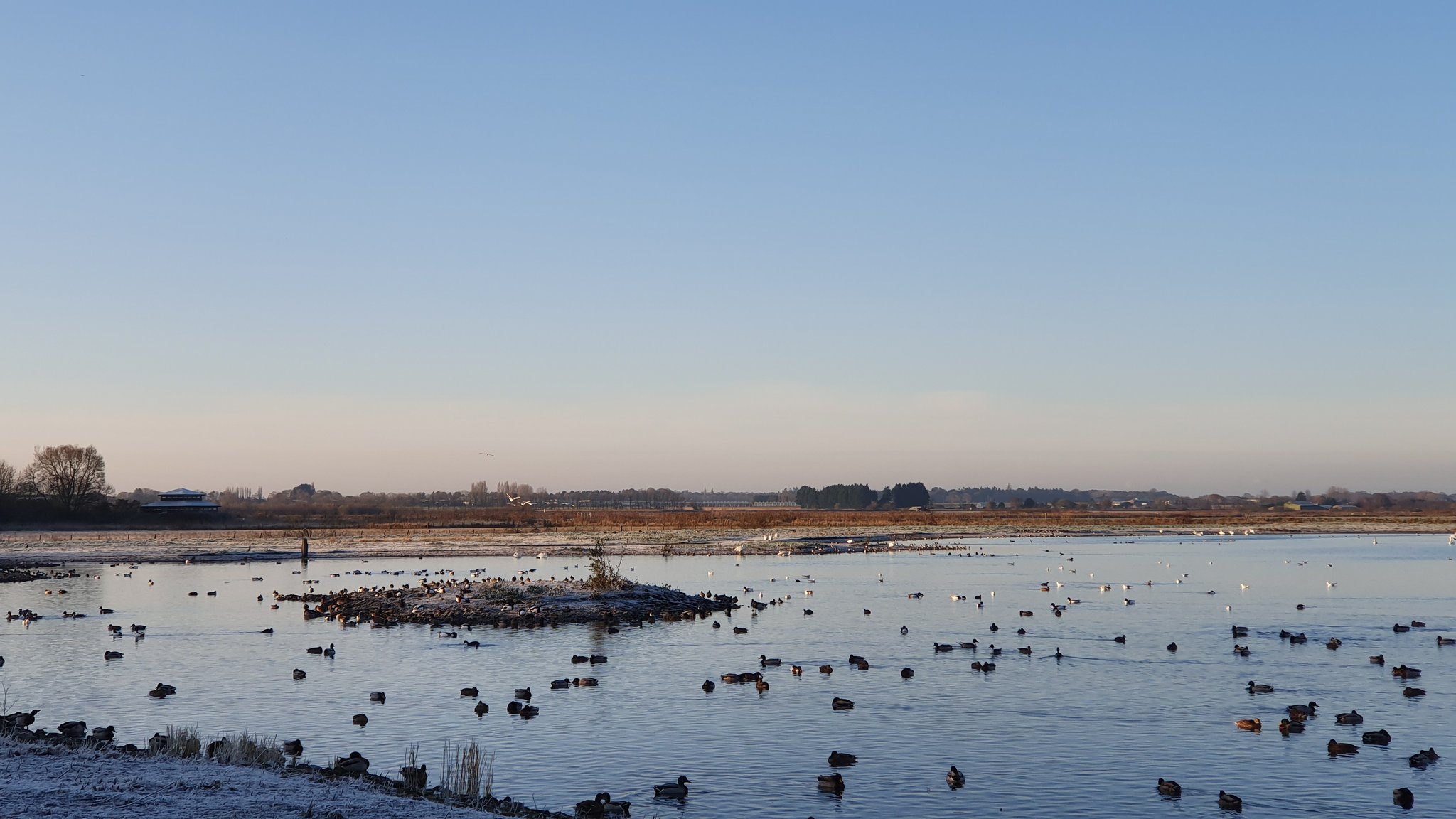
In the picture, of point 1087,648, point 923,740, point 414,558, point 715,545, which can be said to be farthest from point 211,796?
point 715,545

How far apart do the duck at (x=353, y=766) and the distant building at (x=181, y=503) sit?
142 metres

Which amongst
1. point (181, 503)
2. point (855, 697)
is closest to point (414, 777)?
point (855, 697)

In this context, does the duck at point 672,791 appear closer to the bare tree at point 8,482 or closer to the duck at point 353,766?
the duck at point 353,766

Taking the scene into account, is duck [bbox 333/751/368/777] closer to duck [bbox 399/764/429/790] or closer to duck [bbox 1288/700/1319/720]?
duck [bbox 399/764/429/790]

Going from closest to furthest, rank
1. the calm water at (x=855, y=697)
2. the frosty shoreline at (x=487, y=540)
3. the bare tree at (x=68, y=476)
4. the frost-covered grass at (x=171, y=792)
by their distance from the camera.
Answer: the frost-covered grass at (x=171, y=792) → the calm water at (x=855, y=697) → the frosty shoreline at (x=487, y=540) → the bare tree at (x=68, y=476)

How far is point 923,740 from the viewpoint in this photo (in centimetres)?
2334

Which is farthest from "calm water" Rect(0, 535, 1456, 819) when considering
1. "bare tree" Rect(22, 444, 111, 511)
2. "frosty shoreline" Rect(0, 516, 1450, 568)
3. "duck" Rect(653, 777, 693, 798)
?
"bare tree" Rect(22, 444, 111, 511)

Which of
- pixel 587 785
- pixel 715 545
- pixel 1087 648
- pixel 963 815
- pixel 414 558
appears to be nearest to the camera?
pixel 963 815

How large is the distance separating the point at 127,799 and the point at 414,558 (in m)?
68.2

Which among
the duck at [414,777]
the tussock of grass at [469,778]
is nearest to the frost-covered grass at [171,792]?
the duck at [414,777]

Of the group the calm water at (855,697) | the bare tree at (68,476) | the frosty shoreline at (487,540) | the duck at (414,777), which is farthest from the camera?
the bare tree at (68,476)

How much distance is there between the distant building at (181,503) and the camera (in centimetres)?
14950

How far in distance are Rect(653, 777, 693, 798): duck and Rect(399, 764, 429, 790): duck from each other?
3.64 m

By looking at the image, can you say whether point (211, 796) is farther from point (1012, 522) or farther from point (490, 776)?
point (1012, 522)
